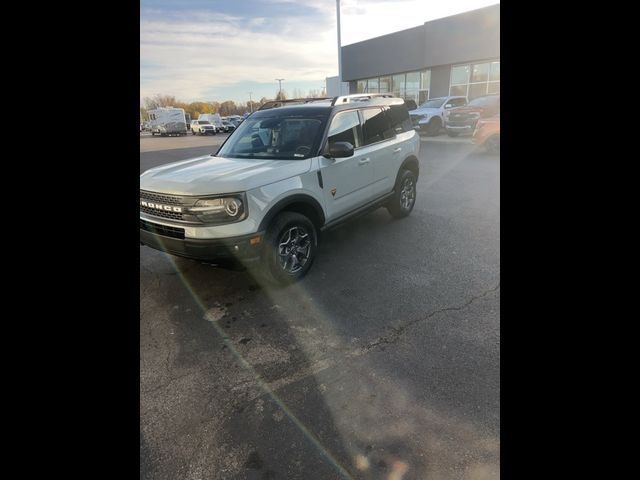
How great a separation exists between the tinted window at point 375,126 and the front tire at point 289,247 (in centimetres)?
177

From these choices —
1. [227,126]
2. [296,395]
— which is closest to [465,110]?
[296,395]

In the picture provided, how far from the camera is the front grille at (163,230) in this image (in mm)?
3730

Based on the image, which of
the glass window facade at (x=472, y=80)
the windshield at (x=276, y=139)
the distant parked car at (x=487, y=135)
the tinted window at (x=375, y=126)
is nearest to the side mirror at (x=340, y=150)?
the windshield at (x=276, y=139)

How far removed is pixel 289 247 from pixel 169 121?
143ft

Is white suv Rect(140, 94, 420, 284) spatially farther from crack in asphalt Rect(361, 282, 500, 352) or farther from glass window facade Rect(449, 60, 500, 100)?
glass window facade Rect(449, 60, 500, 100)

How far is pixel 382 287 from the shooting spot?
13.8 ft

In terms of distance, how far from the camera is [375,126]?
559cm

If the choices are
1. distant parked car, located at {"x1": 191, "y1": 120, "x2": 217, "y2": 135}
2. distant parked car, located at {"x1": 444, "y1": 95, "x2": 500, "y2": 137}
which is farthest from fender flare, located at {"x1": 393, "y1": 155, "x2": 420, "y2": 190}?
distant parked car, located at {"x1": 191, "y1": 120, "x2": 217, "y2": 135}

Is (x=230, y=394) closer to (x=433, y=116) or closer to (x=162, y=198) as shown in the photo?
(x=162, y=198)

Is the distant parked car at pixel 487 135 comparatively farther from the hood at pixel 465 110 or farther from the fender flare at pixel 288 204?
the fender flare at pixel 288 204
